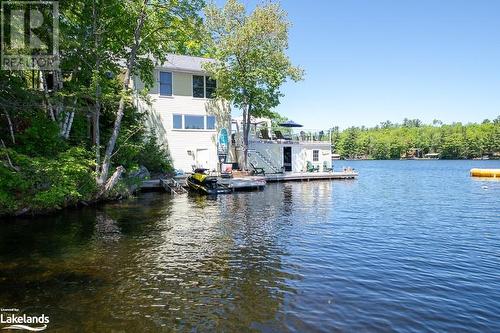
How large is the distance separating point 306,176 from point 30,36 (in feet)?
81.0

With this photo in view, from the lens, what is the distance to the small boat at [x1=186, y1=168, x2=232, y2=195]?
23.8m

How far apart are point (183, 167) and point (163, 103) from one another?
5.37 m

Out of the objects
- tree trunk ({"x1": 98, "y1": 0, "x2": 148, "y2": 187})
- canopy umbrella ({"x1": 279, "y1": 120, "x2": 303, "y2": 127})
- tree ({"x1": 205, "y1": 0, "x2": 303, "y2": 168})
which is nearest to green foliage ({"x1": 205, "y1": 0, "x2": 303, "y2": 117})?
tree ({"x1": 205, "y1": 0, "x2": 303, "y2": 168})

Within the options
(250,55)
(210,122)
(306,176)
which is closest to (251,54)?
(250,55)

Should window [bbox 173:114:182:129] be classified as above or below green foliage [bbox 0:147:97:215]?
above

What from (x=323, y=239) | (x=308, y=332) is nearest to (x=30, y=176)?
(x=323, y=239)

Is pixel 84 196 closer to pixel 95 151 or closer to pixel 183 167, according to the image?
pixel 95 151

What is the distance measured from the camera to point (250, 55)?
107ft

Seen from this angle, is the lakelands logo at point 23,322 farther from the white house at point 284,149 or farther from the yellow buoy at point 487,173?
the yellow buoy at point 487,173

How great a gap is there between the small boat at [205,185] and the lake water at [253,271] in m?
7.39

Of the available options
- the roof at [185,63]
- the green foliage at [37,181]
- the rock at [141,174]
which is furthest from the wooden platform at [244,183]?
the green foliage at [37,181]

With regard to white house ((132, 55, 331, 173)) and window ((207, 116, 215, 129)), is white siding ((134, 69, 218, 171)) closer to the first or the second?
white house ((132, 55, 331, 173))

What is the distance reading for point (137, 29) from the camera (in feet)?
61.8

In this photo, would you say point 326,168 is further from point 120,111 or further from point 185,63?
point 120,111
